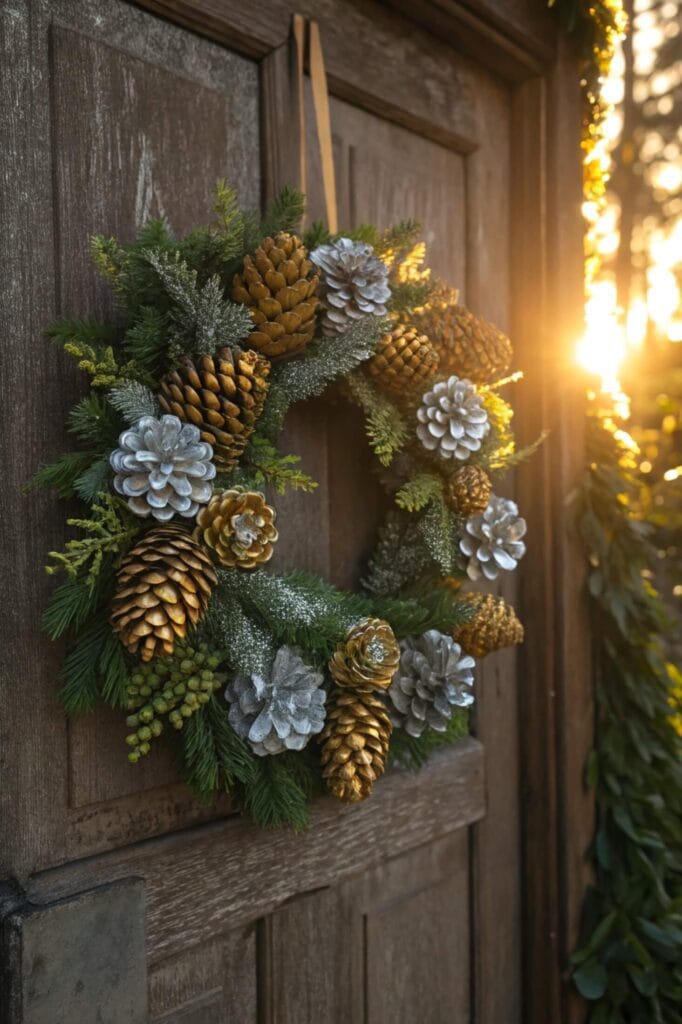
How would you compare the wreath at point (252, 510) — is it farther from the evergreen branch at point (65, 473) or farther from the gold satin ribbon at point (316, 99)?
the gold satin ribbon at point (316, 99)

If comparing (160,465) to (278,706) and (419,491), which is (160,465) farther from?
(419,491)

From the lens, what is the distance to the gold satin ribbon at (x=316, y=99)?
102 centimetres

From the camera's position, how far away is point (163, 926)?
0.88 metres

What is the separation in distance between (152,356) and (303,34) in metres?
0.56

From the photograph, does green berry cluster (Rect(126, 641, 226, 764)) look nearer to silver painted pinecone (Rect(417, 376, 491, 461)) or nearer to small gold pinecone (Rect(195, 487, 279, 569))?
small gold pinecone (Rect(195, 487, 279, 569))

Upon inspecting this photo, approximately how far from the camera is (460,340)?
1.01 m

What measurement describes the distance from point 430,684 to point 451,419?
325 millimetres

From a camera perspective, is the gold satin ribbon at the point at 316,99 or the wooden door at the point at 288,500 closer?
the wooden door at the point at 288,500

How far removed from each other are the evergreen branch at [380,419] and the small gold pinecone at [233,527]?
8.4 inches

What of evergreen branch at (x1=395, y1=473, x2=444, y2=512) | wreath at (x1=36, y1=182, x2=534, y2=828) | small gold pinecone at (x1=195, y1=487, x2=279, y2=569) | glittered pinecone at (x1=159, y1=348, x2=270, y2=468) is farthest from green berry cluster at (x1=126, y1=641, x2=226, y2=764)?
evergreen branch at (x1=395, y1=473, x2=444, y2=512)

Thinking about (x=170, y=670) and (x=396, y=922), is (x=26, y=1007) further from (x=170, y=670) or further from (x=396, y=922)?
(x=396, y=922)

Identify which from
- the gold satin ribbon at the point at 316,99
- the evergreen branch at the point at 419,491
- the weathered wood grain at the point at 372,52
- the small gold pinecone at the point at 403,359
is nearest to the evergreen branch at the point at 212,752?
the evergreen branch at the point at 419,491

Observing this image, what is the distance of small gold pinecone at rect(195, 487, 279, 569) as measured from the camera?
29.2 inches

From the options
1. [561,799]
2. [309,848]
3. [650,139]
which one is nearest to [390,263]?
[309,848]
